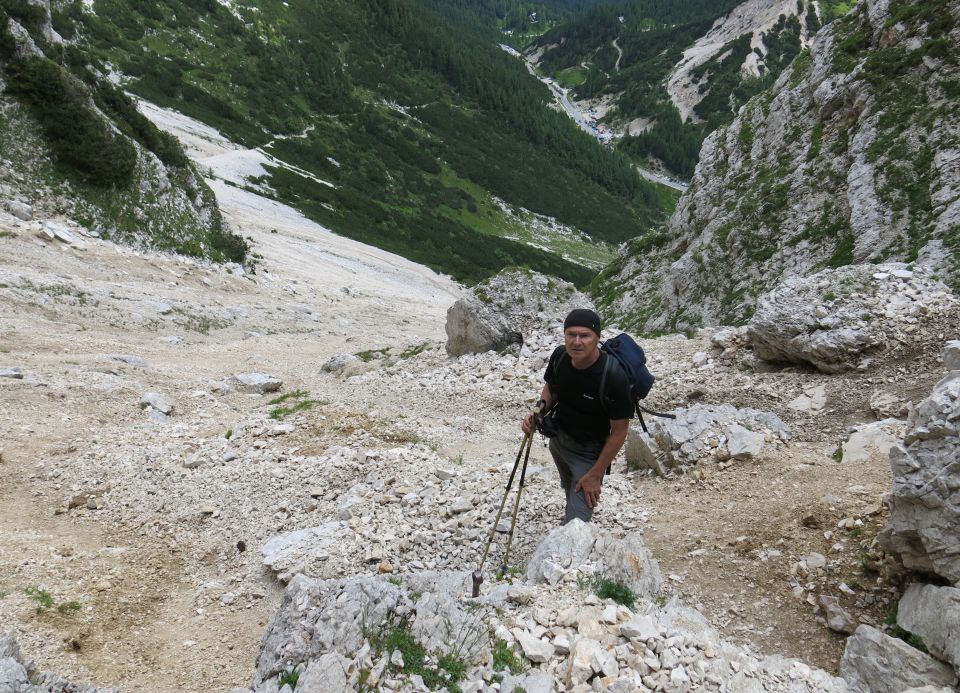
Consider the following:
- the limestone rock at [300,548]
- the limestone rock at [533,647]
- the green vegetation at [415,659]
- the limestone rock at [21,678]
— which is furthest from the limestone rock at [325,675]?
the limestone rock at [300,548]

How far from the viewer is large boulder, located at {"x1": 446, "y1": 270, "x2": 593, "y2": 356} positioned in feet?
53.5

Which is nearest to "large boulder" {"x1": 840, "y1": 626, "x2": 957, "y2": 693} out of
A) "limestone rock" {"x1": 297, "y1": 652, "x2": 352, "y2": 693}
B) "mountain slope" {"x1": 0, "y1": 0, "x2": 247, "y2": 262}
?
"limestone rock" {"x1": 297, "y1": 652, "x2": 352, "y2": 693}

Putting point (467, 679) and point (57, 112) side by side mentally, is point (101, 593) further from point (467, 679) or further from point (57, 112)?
point (57, 112)

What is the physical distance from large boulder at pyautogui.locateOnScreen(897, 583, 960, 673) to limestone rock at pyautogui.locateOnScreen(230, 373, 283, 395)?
14329 mm

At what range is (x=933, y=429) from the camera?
484 centimetres

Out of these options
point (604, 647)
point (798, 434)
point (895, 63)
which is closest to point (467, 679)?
point (604, 647)

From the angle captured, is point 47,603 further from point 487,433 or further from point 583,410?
point 487,433

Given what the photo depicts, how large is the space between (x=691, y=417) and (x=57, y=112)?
1205 inches

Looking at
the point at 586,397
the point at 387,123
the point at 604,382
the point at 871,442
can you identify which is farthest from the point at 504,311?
the point at 387,123

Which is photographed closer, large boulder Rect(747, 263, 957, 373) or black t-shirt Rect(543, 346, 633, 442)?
black t-shirt Rect(543, 346, 633, 442)

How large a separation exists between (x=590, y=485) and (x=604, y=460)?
0.43m

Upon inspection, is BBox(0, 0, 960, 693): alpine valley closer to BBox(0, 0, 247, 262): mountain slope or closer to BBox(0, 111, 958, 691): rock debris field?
BBox(0, 111, 958, 691): rock debris field

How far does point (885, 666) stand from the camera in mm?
4383

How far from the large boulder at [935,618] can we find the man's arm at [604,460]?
2.68 metres
